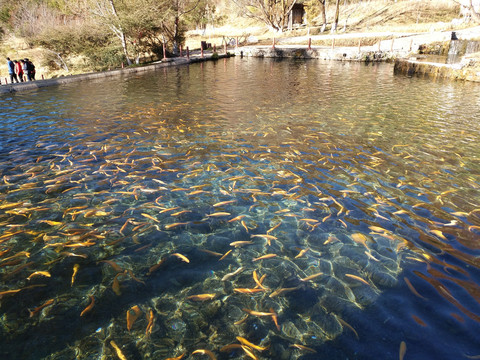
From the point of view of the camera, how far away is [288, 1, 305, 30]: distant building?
2189 inches

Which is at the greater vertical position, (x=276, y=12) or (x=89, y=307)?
(x=276, y=12)

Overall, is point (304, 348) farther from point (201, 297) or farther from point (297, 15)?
point (297, 15)

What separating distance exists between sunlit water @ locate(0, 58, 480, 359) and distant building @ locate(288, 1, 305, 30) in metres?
55.4

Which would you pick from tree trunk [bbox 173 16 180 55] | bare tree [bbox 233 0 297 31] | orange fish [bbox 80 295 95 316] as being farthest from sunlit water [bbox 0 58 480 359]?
bare tree [bbox 233 0 297 31]

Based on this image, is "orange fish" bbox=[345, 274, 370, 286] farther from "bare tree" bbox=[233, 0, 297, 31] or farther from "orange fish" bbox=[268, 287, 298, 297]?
"bare tree" bbox=[233, 0, 297, 31]

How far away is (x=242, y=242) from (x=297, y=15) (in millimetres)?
64141

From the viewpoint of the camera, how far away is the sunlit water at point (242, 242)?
8.45 ft

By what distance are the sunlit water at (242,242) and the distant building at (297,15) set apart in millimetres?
55370

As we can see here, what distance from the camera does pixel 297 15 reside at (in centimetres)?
5784

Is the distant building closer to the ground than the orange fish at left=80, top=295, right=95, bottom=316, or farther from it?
farther from it

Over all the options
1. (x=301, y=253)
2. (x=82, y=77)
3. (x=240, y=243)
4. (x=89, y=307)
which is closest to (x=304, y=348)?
(x=301, y=253)

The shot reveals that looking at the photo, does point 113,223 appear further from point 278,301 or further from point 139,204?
point 278,301

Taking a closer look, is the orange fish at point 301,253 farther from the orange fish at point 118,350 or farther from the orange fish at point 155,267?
the orange fish at point 118,350

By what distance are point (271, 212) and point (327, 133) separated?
4.15 meters
